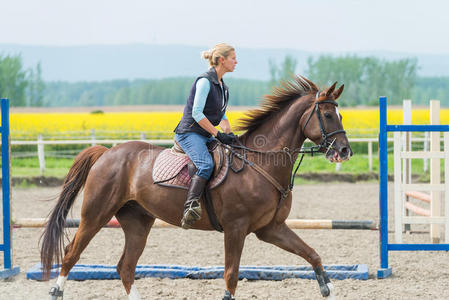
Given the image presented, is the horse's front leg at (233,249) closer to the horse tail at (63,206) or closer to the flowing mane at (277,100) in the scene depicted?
the flowing mane at (277,100)

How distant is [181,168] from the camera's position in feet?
16.0

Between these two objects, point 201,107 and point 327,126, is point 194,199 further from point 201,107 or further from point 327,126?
point 327,126

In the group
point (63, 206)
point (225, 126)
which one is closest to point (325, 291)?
point (225, 126)

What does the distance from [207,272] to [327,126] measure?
2.28m

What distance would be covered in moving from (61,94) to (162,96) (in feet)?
218

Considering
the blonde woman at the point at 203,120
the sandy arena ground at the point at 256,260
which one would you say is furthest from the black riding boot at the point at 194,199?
the sandy arena ground at the point at 256,260

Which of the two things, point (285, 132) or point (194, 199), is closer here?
point (194, 199)

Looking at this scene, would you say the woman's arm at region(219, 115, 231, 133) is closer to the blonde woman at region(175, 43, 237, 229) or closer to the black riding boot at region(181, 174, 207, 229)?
the blonde woman at region(175, 43, 237, 229)

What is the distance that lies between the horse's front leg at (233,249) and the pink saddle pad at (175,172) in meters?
0.40

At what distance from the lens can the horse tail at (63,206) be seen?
525cm

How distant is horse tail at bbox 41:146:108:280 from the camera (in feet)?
17.2

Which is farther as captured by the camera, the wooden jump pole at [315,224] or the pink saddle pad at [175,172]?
the wooden jump pole at [315,224]

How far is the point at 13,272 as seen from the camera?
20.3 feet

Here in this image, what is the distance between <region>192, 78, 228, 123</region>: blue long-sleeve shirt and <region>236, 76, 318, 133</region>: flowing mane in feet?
1.50
